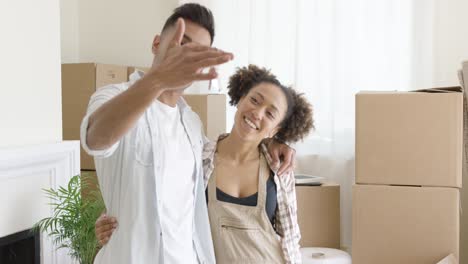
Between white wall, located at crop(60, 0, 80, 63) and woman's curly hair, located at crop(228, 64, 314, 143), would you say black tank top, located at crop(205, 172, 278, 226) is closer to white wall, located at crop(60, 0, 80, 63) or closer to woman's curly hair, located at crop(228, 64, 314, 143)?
woman's curly hair, located at crop(228, 64, 314, 143)

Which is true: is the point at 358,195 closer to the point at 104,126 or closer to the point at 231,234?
the point at 231,234

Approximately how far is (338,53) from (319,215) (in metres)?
0.91

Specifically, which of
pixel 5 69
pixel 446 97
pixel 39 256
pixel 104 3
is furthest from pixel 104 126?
pixel 104 3

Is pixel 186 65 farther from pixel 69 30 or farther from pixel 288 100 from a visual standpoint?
pixel 69 30

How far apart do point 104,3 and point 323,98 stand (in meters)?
1.58

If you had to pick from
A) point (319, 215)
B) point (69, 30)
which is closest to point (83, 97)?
point (69, 30)

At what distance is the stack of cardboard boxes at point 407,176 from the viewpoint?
7.68 feet

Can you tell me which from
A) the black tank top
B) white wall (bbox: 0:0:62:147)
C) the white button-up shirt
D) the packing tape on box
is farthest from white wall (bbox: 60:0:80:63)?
the white button-up shirt

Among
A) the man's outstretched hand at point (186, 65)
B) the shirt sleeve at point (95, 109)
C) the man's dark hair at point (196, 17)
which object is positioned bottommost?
the shirt sleeve at point (95, 109)

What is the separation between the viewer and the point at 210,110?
10.1 ft

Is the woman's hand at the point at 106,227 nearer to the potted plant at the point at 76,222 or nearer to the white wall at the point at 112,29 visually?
the potted plant at the point at 76,222

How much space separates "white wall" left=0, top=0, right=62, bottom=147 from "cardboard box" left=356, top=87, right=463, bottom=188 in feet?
4.13

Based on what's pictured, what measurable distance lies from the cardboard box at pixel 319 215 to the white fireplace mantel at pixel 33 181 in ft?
3.73

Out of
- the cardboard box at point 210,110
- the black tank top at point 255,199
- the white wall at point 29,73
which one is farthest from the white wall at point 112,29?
the black tank top at point 255,199
